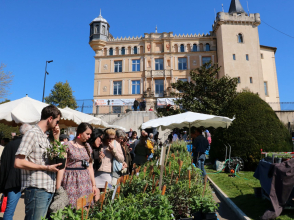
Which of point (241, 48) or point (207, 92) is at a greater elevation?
point (241, 48)

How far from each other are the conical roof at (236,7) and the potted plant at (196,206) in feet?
139

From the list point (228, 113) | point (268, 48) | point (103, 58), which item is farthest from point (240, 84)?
point (228, 113)

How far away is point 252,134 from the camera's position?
394 inches

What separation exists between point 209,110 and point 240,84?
18.1m

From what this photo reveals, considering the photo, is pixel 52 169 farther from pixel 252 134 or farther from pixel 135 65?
pixel 135 65

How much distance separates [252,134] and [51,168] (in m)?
9.45

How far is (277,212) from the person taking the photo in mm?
4516

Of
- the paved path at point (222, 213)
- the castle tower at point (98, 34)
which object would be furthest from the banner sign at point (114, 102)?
the paved path at point (222, 213)

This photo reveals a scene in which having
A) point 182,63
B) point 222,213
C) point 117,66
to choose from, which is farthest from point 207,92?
point 117,66

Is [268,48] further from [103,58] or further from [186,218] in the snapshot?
[186,218]

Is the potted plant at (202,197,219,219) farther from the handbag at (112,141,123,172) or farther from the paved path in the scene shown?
the handbag at (112,141,123,172)

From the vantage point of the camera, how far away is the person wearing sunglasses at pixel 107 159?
452 cm

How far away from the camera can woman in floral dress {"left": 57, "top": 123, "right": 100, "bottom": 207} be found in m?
3.15

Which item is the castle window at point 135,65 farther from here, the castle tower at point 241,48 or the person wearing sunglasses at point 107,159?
the person wearing sunglasses at point 107,159
